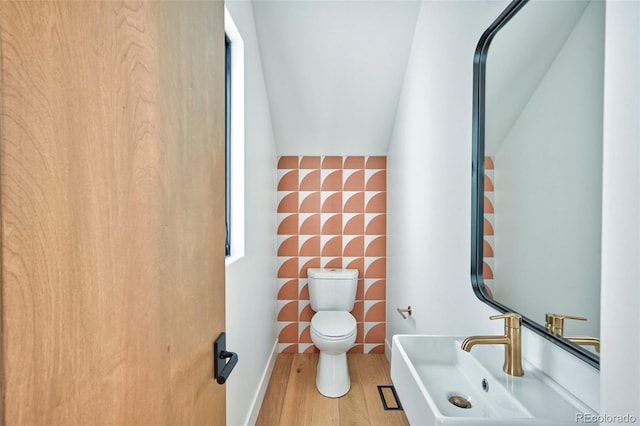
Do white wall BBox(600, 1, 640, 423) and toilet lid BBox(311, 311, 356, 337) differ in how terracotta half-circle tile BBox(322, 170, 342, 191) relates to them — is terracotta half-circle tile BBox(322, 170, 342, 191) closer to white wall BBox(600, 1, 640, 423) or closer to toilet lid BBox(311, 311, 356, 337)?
toilet lid BBox(311, 311, 356, 337)

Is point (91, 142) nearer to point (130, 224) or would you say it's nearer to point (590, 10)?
point (130, 224)

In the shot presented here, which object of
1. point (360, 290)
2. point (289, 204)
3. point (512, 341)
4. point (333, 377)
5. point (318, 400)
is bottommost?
point (318, 400)

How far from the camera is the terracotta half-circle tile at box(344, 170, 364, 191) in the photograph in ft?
10.1

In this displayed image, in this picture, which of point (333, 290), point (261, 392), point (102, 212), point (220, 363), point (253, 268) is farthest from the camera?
point (333, 290)

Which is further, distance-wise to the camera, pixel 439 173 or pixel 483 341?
pixel 439 173

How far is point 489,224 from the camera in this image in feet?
4.33

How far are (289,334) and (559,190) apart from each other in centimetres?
255

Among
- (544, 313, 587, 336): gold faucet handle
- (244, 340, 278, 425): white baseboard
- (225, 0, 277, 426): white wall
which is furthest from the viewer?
(244, 340, 278, 425): white baseboard

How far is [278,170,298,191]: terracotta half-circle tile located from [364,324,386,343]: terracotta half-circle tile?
141 centimetres

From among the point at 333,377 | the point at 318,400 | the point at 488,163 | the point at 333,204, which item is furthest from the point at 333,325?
the point at 488,163

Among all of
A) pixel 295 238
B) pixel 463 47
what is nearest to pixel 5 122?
pixel 463 47

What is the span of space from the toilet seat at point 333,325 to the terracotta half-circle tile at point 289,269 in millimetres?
478

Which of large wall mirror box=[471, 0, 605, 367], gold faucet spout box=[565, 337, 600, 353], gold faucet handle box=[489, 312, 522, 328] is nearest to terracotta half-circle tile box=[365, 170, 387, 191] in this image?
large wall mirror box=[471, 0, 605, 367]

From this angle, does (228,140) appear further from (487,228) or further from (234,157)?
(487,228)
